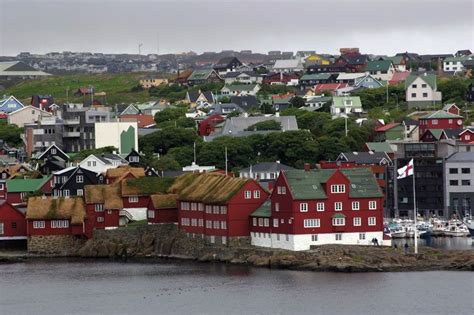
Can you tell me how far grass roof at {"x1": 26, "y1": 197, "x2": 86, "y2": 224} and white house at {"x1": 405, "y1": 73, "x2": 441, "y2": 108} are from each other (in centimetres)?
3721

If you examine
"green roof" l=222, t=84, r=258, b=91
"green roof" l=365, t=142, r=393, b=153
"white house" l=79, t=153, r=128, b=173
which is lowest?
"white house" l=79, t=153, r=128, b=173

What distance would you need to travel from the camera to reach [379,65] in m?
114

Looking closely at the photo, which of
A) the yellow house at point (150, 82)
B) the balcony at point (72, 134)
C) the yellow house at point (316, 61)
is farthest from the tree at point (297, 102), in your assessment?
the yellow house at point (150, 82)

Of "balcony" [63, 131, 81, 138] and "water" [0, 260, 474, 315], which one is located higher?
"balcony" [63, 131, 81, 138]

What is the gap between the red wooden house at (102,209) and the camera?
57.3 m

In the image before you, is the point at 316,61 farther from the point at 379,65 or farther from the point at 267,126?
the point at 267,126

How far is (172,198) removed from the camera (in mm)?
56969

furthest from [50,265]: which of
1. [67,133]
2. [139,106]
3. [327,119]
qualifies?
[139,106]

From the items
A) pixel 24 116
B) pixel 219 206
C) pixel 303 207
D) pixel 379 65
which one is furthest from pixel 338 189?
pixel 379 65

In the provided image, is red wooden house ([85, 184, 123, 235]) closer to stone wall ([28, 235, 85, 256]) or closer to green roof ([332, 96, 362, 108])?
stone wall ([28, 235, 85, 256])

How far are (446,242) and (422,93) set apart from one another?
1378 inches

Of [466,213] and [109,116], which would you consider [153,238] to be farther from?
[109,116]

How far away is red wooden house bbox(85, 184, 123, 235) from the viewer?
57.3m

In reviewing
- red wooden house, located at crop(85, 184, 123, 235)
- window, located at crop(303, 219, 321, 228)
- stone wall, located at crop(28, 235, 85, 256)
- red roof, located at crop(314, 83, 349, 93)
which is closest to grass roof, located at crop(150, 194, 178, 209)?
red wooden house, located at crop(85, 184, 123, 235)
